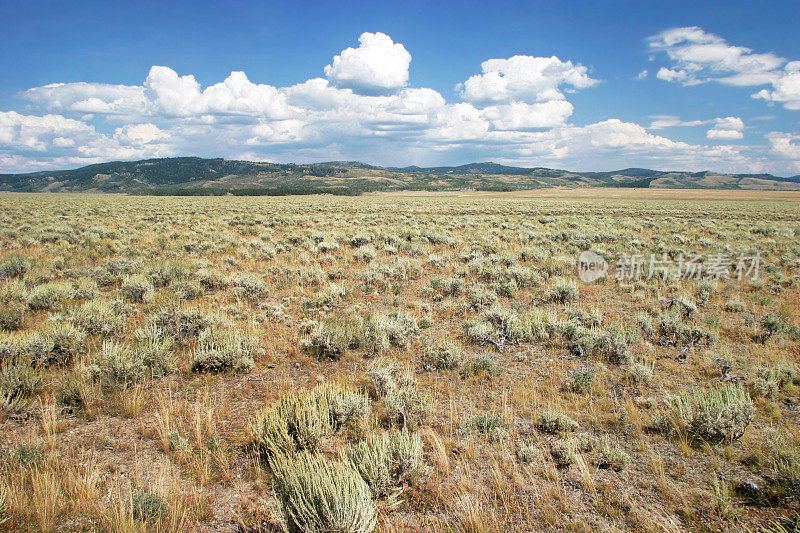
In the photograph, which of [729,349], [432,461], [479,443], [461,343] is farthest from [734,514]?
[729,349]

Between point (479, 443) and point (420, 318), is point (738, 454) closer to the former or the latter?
point (479, 443)

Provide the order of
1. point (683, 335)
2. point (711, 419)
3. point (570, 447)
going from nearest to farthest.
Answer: point (570, 447)
point (711, 419)
point (683, 335)

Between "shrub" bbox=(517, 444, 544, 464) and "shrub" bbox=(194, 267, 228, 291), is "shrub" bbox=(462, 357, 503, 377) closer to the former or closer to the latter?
"shrub" bbox=(517, 444, 544, 464)

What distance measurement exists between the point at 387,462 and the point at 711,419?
3984 millimetres

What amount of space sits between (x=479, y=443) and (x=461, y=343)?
3.08 m

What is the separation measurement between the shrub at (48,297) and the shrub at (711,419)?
40.1 feet

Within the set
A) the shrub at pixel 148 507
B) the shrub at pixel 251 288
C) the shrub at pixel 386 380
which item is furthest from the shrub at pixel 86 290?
the shrub at pixel 386 380

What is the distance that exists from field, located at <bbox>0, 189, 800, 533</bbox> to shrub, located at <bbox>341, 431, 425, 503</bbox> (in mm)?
21

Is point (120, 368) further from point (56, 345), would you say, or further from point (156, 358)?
point (56, 345)

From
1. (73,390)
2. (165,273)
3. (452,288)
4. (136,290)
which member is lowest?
(73,390)

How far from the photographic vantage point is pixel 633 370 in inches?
236

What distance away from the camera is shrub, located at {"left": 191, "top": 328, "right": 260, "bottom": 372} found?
601 cm

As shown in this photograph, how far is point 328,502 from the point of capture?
2.99 meters

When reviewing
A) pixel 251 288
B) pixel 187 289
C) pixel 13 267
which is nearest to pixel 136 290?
pixel 187 289
